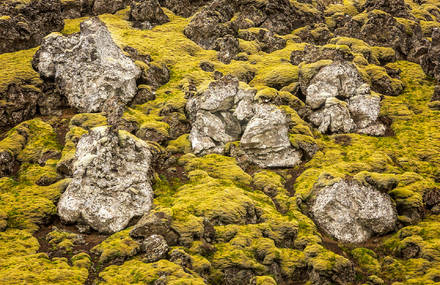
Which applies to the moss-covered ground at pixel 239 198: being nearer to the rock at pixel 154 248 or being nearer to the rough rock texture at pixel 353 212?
the rock at pixel 154 248

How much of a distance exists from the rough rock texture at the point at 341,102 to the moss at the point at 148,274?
25.7 m

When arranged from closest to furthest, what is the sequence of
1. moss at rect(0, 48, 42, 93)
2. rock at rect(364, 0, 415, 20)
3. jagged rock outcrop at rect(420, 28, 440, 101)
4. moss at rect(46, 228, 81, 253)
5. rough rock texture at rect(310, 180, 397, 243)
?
1. moss at rect(46, 228, 81, 253)
2. rough rock texture at rect(310, 180, 397, 243)
3. moss at rect(0, 48, 42, 93)
4. jagged rock outcrop at rect(420, 28, 440, 101)
5. rock at rect(364, 0, 415, 20)

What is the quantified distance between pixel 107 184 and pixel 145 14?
1687 inches

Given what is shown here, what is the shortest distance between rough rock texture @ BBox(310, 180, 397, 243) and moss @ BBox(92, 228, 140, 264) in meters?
14.9

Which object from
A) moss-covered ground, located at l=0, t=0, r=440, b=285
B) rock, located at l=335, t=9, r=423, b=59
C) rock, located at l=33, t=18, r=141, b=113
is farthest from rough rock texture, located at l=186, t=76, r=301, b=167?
rock, located at l=335, t=9, r=423, b=59

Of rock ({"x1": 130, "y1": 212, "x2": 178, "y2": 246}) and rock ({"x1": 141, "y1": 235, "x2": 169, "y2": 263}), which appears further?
rock ({"x1": 130, "y1": 212, "x2": 178, "y2": 246})

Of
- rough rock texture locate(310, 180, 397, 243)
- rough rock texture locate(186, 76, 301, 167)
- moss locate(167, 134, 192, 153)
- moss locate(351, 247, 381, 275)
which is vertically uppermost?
rough rock texture locate(186, 76, 301, 167)

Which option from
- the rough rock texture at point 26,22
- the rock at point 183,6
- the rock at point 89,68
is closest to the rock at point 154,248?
the rock at point 89,68

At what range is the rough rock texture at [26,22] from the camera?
48.7 metres

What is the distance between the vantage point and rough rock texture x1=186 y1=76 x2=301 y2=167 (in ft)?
124

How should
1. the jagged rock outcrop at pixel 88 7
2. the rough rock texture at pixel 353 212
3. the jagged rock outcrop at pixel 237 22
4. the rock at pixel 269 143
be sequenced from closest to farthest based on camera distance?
the rough rock texture at pixel 353 212, the rock at pixel 269 143, the jagged rock outcrop at pixel 237 22, the jagged rock outcrop at pixel 88 7

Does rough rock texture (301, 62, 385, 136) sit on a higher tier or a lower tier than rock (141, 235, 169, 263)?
higher

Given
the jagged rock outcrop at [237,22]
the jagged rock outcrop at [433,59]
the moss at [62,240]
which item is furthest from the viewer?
the jagged rock outcrop at [237,22]

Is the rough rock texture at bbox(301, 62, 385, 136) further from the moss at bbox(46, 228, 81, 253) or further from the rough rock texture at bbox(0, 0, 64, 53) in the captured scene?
the rough rock texture at bbox(0, 0, 64, 53)
